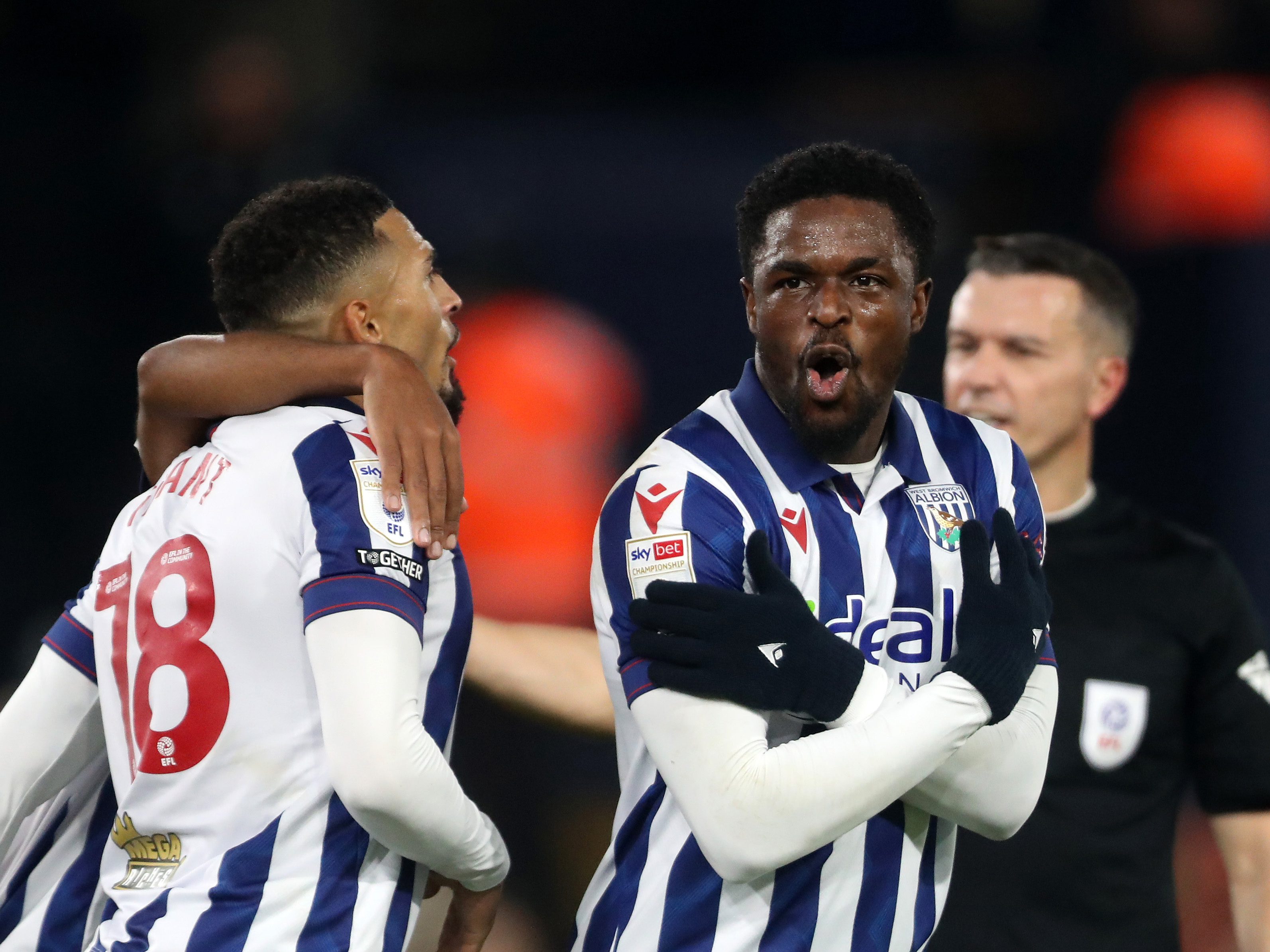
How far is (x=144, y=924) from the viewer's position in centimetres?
199

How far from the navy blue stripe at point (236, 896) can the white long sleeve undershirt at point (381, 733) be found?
16 cm

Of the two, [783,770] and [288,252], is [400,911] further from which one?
[288,252]

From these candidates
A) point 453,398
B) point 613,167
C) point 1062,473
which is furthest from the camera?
point 613,167

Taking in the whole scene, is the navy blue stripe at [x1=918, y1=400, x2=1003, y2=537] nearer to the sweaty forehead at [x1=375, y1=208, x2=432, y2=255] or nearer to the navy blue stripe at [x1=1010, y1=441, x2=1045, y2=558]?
the navy blue stripe at [x1=1010, y1=441, x2=1045, y2=558]

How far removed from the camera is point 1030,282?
3418 millimetres

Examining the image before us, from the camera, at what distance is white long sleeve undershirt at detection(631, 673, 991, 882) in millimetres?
1863

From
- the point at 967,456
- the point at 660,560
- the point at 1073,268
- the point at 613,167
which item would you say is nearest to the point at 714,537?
the point at 660,560

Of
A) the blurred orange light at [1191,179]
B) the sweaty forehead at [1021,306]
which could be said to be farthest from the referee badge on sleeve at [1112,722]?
the blurred orange light at [1191,179]

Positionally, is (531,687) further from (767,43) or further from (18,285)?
(767,43)

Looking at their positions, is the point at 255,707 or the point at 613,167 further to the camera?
the point at 613,167

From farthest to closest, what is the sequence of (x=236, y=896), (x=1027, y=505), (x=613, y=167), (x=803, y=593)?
(x=613, y=167) < (x=1027, y=505) < (x=803, y=593) < (x=236, y=896)

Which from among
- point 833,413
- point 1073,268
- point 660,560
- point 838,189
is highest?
point 838,189

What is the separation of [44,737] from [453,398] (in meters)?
0.85

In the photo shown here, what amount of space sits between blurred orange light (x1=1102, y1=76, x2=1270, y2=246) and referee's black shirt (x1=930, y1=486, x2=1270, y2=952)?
3.77 meters
